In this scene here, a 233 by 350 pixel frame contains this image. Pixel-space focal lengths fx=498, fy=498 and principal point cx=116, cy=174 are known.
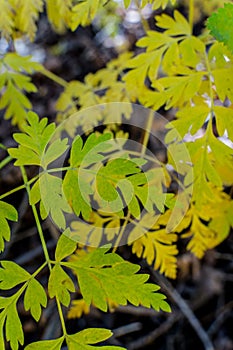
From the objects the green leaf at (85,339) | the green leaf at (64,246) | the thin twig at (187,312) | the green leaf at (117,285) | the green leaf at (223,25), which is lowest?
the thin twig at (187,312)

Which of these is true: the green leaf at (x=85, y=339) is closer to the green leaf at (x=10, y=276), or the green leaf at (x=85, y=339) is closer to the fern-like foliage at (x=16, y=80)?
the green leaf at (x=10, y=276)

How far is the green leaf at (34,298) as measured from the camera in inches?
30.8

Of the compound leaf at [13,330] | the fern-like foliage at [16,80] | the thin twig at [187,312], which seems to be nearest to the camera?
the compound leaf at [13,330]

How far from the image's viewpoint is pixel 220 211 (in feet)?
4.02

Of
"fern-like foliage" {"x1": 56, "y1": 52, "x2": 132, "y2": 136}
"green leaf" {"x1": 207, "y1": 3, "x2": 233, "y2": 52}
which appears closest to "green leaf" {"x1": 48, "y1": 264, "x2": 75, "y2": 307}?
"green leaf" {"x1": 207, "y1": 3, "x2": 233, "y2": 52}

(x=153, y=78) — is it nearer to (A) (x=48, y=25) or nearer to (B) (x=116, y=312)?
(B) (x=116, y=312)

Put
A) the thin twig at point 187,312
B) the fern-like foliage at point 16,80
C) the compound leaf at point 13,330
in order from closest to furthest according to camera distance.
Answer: the compound leaf at point 13,330, the fern-like foliage at point 16,80, the thin twig at point 187,312

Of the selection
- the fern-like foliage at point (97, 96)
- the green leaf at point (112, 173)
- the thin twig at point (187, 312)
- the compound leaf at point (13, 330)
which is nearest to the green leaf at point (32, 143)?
the green leaf at point (112, 173)

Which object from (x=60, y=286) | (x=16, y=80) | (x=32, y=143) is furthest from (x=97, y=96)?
(x=60, y=286)

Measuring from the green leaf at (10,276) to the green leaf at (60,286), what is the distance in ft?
0.14

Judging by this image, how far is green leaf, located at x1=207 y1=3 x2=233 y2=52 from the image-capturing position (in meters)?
0.84

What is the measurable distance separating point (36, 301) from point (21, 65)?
2.39 ft

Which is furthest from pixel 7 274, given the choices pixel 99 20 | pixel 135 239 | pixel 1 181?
pixel 99 20

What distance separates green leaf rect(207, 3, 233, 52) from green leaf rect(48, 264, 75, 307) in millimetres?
470
